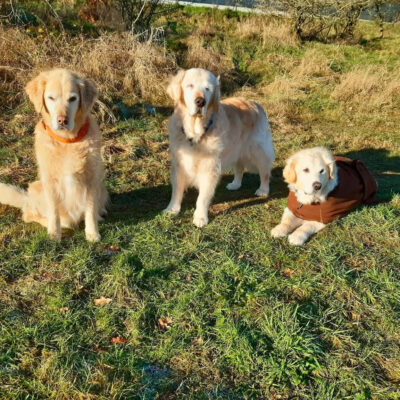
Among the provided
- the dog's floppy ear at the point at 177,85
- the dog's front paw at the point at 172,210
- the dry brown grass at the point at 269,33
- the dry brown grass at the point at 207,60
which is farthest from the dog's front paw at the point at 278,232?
the dry brown grass at the point at 269,33

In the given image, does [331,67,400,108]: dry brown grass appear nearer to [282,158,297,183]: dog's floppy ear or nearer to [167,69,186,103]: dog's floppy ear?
[282,158,297,183]: dog's floppy ear

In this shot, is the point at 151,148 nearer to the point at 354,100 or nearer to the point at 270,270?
the point at 270,270

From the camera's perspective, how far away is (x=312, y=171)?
3.48m

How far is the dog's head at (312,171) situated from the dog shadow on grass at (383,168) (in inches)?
45.7

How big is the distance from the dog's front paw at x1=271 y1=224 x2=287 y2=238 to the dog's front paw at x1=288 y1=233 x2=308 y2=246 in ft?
0.32

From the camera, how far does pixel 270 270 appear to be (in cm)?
301

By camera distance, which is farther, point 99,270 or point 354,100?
point 354,100

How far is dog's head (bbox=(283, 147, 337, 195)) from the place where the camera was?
3.48m

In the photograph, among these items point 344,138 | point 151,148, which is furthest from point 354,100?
point 151,148

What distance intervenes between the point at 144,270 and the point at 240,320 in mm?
887

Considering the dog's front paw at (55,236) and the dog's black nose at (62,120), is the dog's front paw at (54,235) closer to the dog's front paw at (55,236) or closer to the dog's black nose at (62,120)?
the dog's front paw at (55,236)

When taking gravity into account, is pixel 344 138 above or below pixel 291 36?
below

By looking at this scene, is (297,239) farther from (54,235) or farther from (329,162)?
(54,235)

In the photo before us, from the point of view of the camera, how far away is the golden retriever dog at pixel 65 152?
2885mm
